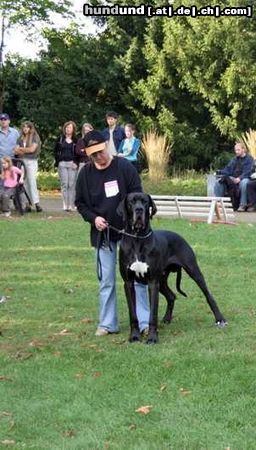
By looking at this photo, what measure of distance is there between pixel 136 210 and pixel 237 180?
11281 mm

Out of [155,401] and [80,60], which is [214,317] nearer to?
[155,401]

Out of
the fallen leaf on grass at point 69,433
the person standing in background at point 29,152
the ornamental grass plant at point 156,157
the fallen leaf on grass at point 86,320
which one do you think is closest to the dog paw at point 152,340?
the fallen leaf on grass at point 86,320

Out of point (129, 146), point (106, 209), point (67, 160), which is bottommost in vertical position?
point (106, 209)

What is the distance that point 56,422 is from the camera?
190 inches

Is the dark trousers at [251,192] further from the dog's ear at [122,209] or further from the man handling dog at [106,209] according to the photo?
the dog's ear at [122,209]

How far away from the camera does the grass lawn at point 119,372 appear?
4.59 m

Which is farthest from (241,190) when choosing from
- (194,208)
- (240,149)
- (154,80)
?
(154,80)

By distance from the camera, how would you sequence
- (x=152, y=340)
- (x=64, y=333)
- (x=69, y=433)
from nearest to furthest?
(x=69, y=433)
(x=152, y=340)
(x=64, y=333)

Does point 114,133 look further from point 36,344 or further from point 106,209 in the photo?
point 36,344

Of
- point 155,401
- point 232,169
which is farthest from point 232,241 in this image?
point 155,401

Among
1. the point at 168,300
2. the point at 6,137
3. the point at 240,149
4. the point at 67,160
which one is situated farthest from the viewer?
the point at 240,149

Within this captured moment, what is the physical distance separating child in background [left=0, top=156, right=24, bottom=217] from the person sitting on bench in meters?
4.73

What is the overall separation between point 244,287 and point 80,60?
62.8ft

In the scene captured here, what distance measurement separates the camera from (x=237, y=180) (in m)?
17.5
